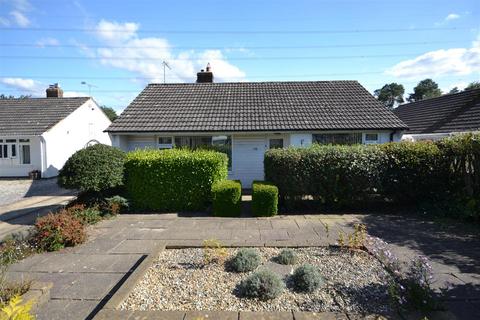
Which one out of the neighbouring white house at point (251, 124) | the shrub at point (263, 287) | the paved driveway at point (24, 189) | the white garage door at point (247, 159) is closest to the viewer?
the shrub at point (263, 287)

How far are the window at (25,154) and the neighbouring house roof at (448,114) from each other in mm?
23739

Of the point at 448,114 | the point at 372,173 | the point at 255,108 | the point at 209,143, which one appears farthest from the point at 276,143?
the point at 448,114

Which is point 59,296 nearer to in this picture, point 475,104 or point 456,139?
point 456,139

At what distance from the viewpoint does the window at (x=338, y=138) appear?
1404 centimetres

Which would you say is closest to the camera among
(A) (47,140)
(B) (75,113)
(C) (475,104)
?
(C) (475,104)

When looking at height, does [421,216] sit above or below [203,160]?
below

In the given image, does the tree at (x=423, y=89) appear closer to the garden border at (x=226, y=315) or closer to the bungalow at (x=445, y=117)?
the bungalow at (x=445, y=117)

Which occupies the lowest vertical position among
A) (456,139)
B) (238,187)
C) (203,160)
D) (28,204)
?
(28,204)

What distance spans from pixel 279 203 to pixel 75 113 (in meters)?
18.5

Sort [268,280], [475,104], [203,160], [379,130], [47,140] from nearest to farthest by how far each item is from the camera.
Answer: [268,280] → [203,160] → [379,130] → [475,104] → [47,140]

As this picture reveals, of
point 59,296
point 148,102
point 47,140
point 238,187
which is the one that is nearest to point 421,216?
point 238,187

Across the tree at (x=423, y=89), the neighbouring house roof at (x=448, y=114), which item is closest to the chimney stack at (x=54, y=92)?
the neighbouring house roof at (x=448, y=114)

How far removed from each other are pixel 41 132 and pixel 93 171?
1348 centimetres

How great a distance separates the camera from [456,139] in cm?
902
